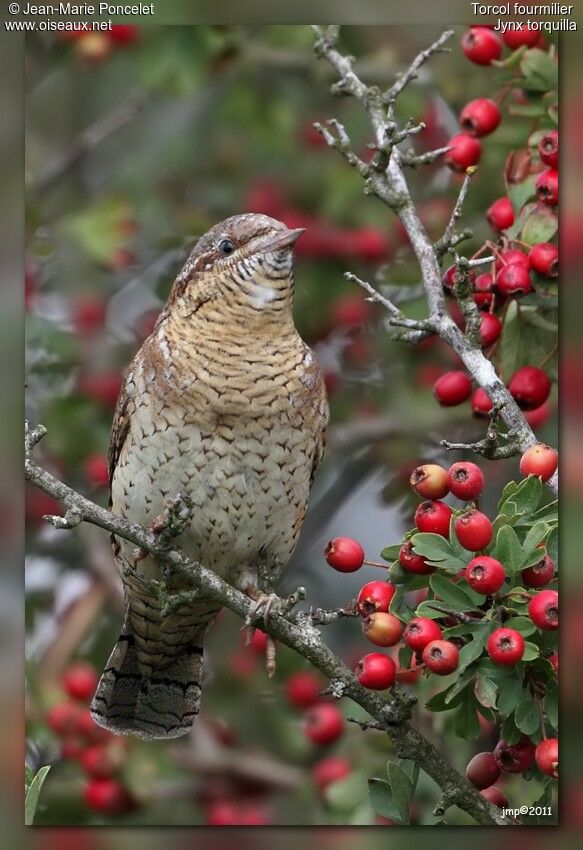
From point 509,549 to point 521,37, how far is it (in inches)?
49.0

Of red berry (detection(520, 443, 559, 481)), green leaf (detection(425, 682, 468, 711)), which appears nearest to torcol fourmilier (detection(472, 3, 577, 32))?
red berry (detection(520, 443, 559, 481))

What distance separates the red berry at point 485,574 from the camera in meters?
2.21

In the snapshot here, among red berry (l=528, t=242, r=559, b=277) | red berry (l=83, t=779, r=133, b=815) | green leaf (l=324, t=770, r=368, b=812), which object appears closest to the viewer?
red berry (l=528, t=242, r=559, b=277)

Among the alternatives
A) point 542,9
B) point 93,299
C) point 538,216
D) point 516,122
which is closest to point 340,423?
point 93,299

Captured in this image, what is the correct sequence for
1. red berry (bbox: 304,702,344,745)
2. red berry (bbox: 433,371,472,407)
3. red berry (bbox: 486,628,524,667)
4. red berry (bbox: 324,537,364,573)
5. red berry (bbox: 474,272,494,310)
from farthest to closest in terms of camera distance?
red berry (bbox: 304,702,344,745) < red berry (bbox: 433,371,472,407) < red berry (bbox: 474,272,494,310) < red berry (bbox: 324,537,364,573) < red berry (bbox: 486,628,524,667)

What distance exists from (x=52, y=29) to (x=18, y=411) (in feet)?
2.92

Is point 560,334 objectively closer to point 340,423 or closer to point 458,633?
point 458,633

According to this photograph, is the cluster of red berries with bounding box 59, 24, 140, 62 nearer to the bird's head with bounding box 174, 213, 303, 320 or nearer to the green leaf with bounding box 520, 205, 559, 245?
the bird's head with bounding box 174, 213, 303, 320

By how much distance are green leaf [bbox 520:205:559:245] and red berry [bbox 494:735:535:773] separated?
1.06 meters

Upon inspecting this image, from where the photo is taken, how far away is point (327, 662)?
7.89 feet

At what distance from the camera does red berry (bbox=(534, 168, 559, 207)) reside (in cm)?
268

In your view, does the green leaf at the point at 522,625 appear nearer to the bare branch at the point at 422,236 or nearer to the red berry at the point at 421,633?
the red berry at the point at 421,633

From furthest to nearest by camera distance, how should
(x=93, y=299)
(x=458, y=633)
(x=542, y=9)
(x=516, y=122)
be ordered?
(x=93, y=299)
(x=516, y=122)
(x=542, y=9)
(x=458, y=633)

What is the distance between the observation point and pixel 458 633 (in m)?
2.29
